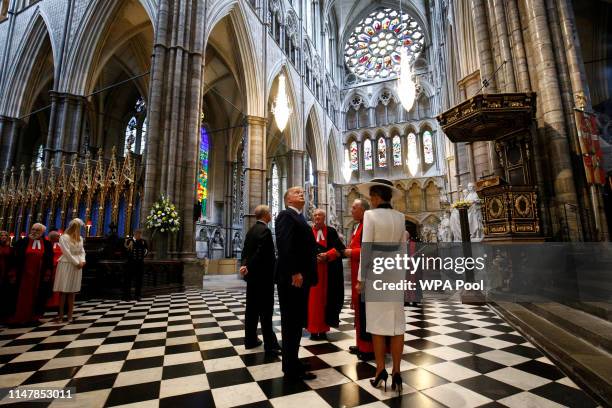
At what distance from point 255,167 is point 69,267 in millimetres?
9679

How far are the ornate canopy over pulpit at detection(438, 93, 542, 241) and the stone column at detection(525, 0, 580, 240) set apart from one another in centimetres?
35

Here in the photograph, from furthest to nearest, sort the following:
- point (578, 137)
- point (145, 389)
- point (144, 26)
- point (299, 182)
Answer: point (299, 182) → point (144, 26) → point (578, 137) → point (145, 389)

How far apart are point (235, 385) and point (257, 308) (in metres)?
0.91

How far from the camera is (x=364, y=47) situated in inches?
1111

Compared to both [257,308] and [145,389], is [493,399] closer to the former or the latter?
[257,308]

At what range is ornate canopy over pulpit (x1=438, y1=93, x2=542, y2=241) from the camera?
573 cm

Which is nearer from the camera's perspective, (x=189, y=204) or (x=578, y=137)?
(x=578, y=137)

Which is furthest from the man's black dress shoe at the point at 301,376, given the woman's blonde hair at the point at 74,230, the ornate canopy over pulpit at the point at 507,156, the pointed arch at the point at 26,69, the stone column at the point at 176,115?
the pointed arch at the point at 26,69

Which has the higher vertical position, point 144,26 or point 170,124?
point 144,26

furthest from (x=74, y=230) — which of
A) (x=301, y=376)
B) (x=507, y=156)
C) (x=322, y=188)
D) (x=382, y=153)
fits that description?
(x=382, y=153)

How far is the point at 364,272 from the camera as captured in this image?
2.10m

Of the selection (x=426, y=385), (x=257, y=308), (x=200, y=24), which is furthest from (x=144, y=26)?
(x=426, y=385)

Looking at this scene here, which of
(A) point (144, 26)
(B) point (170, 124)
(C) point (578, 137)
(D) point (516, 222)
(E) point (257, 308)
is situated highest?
(A) point (144, 26)

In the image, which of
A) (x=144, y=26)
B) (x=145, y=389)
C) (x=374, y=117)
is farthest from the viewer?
(x=374, y=117)
